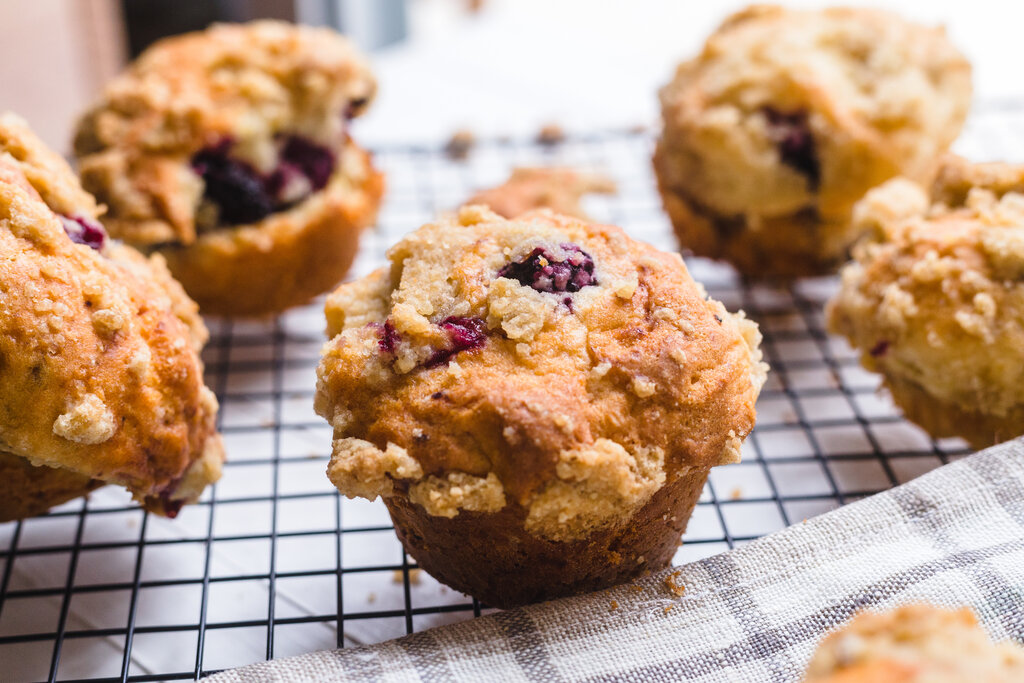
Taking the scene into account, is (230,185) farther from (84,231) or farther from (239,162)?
(84,231)

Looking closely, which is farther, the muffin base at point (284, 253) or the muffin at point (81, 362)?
the muffin base at point (284, 253)

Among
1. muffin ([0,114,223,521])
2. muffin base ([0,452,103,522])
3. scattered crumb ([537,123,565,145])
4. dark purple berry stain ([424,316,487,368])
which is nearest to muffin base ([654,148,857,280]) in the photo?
scattered crumb ([537,123,565,145])

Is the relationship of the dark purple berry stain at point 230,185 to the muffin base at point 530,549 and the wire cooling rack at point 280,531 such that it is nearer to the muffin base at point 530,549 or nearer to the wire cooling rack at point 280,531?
the wire cooling rack at point 280,531

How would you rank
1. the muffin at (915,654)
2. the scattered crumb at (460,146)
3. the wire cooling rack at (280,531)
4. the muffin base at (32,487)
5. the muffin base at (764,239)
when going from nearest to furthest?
the muffin at (915,654) < the muffin base at (32,487) < the wire cooling rack at (280,531) < the muffin base at (764,239) < the scattered crumb at (460,146)

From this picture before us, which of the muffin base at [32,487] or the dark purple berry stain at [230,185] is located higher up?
the dark purple berry stain at [230,185]

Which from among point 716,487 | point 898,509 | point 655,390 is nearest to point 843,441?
point 716,487

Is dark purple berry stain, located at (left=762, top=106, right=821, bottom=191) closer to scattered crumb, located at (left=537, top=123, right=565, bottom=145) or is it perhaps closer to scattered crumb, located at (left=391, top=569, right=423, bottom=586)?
scattered crumb, located at (left=537, top=123, right=565, bottom=145)

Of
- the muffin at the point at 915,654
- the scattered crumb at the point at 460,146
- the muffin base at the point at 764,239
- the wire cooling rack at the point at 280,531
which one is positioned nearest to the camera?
the muffin at the point at 915,654

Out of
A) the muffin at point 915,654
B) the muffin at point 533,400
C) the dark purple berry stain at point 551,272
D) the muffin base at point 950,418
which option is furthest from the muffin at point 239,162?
the muffin at point 915,654

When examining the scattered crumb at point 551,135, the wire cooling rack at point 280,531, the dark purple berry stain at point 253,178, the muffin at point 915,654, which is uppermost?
the muffin at point 915,654
